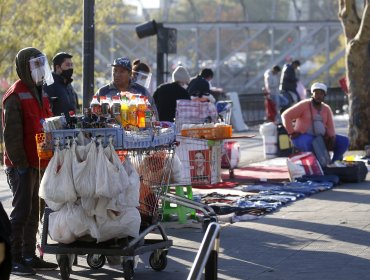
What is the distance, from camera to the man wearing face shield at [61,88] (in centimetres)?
1130

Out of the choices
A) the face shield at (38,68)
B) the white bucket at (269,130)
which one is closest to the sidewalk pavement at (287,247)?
the face shield at (38,68)

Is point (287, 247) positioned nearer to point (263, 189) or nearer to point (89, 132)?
point (89, 132)

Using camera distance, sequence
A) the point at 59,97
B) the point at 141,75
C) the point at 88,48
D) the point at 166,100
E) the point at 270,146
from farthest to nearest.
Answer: the point at 270,146
the point at 166,100
the point at 141,75
the point at 88,48
the point at 59,97

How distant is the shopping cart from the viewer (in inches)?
348

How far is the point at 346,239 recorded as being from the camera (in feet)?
36.2

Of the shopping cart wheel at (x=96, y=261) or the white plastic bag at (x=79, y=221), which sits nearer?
the white plastic bag at (x=79, y=221)

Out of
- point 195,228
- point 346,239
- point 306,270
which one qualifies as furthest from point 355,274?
point 195,228

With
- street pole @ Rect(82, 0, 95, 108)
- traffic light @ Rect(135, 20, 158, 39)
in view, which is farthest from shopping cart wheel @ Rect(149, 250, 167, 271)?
traffic light @ Rect(135, 20, 158, 39)

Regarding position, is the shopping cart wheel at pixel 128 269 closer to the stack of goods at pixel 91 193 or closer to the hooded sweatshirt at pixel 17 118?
the stack of goods at pixel 91 193

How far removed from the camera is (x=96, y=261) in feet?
31.7

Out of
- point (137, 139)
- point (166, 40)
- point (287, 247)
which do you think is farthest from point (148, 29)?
point (137, 139)

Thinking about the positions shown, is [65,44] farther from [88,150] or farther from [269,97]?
[88,150]

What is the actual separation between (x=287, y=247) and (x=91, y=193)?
276 centimetres

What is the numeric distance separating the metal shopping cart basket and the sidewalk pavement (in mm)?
265
